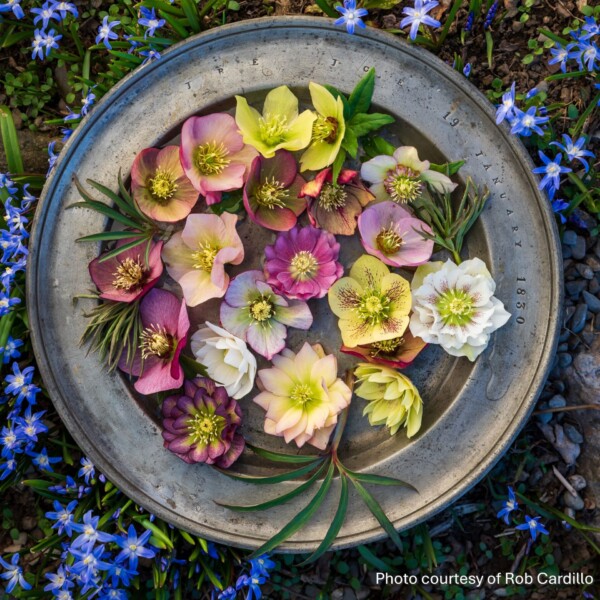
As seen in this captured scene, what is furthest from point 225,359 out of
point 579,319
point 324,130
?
point 579,319

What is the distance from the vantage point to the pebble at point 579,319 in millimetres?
1815

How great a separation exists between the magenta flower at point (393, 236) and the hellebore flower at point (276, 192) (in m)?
0.18

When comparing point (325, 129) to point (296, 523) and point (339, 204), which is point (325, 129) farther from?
point (296, 523)

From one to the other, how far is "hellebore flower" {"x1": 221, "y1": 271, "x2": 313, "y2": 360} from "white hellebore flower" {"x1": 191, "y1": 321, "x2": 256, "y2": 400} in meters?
0.04

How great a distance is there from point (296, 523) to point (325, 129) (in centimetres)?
97

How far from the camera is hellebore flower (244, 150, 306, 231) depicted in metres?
1.60

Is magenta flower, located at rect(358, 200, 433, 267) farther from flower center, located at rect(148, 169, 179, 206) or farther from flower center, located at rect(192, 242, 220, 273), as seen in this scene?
flower center, located at rect(148, 169, 179, 206)

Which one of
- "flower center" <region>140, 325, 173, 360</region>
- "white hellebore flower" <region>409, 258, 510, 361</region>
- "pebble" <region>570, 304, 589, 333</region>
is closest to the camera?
"white hellebore flower" <region>409, 258, 510, 361</region>

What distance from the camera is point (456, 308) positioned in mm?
1531

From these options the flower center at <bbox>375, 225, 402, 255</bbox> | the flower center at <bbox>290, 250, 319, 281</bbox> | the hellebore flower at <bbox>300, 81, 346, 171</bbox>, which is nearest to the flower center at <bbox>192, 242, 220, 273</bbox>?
the flower center at <bbox>290, 250, 319, 281</bbox>

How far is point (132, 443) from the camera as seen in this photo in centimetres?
165

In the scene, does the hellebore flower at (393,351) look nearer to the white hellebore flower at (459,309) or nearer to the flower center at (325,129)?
the white hellebore flower at (459,309)

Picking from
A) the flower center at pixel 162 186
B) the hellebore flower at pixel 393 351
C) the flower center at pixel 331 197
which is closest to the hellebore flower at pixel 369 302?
the hellebore flower at pixel 393 351

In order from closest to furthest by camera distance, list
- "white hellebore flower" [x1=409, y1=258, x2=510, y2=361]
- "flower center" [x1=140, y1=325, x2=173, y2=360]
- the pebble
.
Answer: "white hellebore flower" [x1=409, y1=258, x2=510, y2=361]
"flower center" [x1=140, y1=325, x2=173, y2=360]
the pebble
